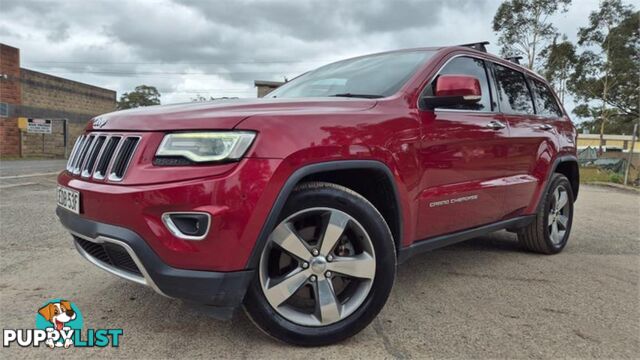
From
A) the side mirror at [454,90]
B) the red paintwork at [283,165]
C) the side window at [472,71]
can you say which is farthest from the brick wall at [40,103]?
the side mirror at [454,90]

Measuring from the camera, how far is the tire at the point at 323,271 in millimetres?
2309

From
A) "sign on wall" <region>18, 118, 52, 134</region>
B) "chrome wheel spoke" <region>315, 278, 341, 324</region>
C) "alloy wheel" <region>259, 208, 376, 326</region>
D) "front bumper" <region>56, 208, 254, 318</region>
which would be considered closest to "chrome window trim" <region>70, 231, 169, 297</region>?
"front bumper" <region>56, 208, 254, 318</region>

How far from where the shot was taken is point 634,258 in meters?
4.68

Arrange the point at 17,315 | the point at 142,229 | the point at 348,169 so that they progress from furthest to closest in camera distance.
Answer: the point at 17,315 < the point at 348,169 < the point at 142,229

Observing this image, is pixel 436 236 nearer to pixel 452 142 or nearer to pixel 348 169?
pixel 452 142

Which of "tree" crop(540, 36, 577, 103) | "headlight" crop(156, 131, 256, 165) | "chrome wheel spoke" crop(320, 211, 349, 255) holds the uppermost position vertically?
"tree" crop(540, 36, 577, 103)

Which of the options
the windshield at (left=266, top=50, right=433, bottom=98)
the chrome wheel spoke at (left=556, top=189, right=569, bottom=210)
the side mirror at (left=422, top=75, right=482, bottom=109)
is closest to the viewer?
the side mirror at (left=422, top=75, right=482, bottom=109)

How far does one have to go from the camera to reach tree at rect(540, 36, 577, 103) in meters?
33.4

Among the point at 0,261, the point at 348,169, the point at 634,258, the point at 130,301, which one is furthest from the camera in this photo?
the point at 634,258

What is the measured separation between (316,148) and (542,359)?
1.57m

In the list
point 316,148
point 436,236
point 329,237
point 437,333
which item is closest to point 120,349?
point 329,237

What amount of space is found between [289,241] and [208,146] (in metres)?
0.60

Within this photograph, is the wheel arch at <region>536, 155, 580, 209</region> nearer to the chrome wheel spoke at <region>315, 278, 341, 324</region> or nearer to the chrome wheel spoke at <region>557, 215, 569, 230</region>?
the chrome wheel spoke at <region>557, 215, 569, 230</region>

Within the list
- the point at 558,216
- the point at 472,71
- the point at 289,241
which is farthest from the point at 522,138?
the point at 289,241
